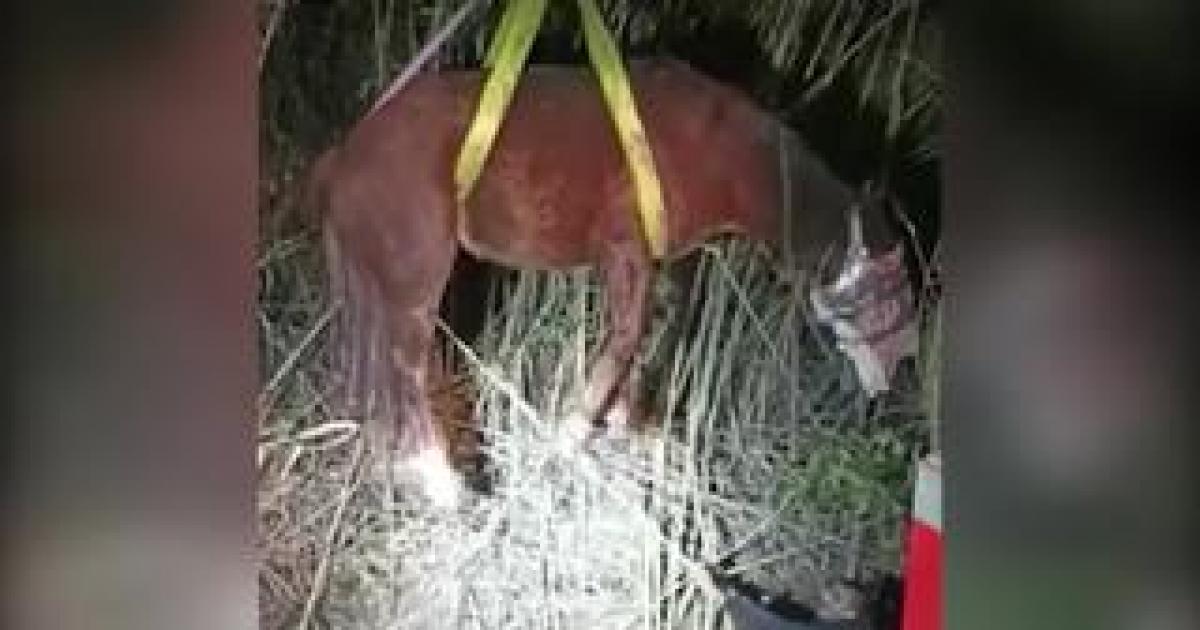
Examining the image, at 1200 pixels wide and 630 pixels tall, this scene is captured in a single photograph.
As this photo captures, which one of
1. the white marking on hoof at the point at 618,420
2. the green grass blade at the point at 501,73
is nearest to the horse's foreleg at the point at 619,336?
the white marking on hoof at the point at 618,420

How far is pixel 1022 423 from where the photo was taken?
1.26 metres

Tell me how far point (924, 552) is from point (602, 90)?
1.21ft

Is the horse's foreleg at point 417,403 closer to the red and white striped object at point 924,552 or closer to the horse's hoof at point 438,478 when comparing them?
the horse's hoof at point 438,478

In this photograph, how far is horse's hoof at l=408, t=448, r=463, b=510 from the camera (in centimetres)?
119

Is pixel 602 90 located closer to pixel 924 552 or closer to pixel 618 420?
pixel 618 420

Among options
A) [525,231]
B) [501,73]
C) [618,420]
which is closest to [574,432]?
[618,420]

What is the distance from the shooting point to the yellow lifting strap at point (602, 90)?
1188mm

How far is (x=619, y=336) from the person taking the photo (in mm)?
1194

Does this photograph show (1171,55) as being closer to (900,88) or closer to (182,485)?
(900,88)

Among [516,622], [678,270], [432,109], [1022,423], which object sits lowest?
[516,622]

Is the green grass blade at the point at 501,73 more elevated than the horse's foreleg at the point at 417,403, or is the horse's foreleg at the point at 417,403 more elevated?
the green grass blade at the point at 501,73

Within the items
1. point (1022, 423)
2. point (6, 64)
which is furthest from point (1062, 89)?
point (6, 64)

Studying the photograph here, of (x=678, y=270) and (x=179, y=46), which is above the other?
(x=179, y=46)

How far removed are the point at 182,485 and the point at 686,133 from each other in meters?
0.39
